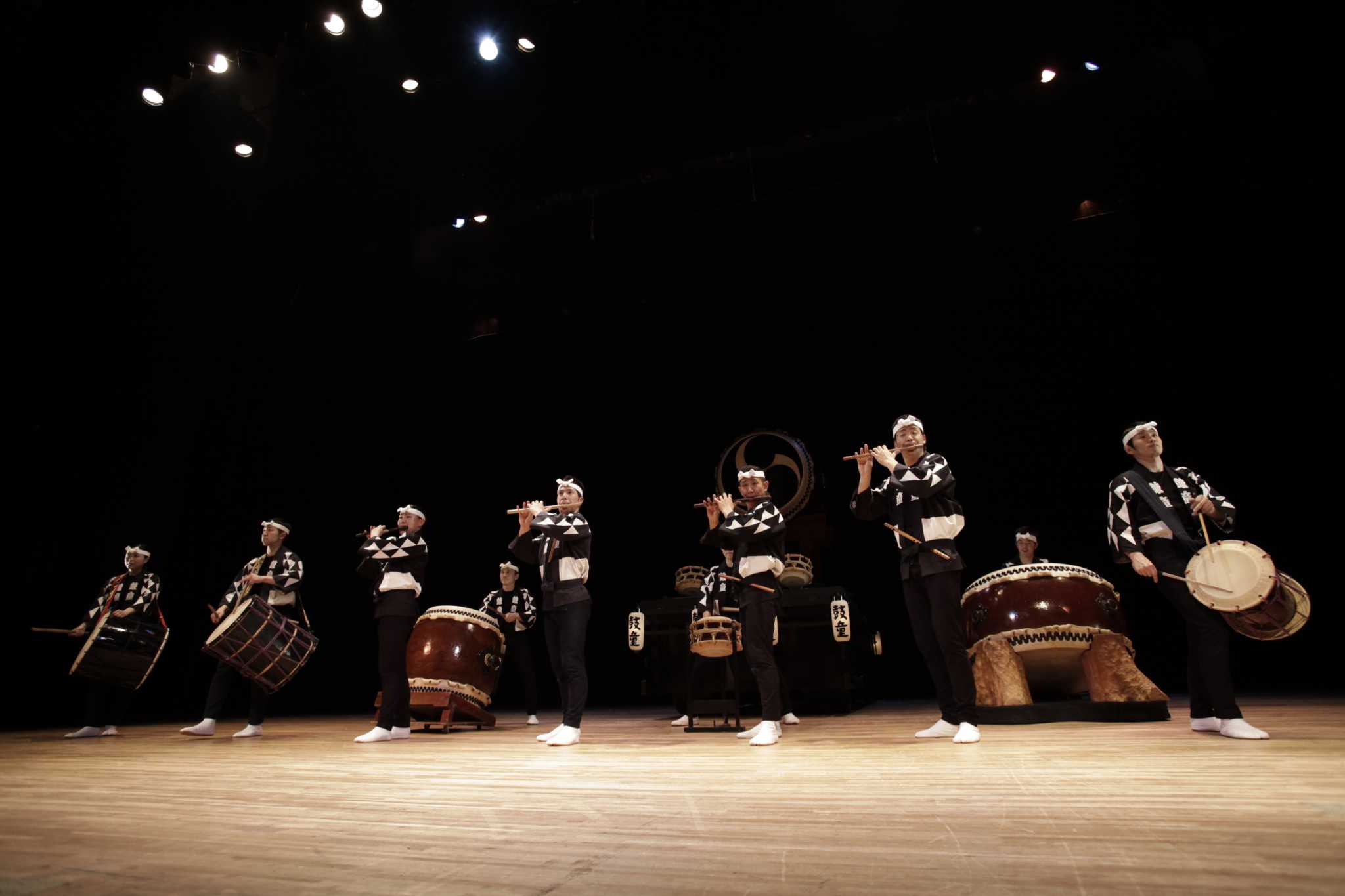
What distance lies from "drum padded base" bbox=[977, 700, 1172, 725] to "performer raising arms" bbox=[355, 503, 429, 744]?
10.2 feet

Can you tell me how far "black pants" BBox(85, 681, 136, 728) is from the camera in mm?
5148

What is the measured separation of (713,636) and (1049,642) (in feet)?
5.92

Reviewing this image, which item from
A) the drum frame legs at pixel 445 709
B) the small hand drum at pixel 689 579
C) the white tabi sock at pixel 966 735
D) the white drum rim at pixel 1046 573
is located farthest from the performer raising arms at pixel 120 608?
the white drum rim at pixel 1046 573

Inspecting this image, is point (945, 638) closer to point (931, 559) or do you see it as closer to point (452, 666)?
point (931, 559)

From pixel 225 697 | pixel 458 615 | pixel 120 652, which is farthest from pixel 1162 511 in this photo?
pixel 120 652

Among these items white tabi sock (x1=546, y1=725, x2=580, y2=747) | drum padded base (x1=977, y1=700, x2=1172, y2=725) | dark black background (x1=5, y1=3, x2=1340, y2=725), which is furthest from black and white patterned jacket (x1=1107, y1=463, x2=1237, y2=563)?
dark black background (x1=5, y1=3, x2=1340, y2=725)

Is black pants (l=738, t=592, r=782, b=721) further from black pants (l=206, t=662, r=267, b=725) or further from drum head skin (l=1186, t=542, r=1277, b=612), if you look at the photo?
black pants (l=206, t=662, r=267, b=725)

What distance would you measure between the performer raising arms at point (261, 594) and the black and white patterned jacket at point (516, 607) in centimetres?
173

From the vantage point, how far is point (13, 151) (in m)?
4.69

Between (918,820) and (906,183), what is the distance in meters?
5.85

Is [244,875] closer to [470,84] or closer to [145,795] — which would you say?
[145,795]

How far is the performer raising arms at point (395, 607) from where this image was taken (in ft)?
13.7

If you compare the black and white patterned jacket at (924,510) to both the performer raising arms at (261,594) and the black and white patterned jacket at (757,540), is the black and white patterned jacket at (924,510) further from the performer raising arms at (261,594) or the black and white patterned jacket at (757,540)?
the performer raising arms at (261,594)

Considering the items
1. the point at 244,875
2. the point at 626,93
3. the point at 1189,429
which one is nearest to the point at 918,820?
the point at 244,875
